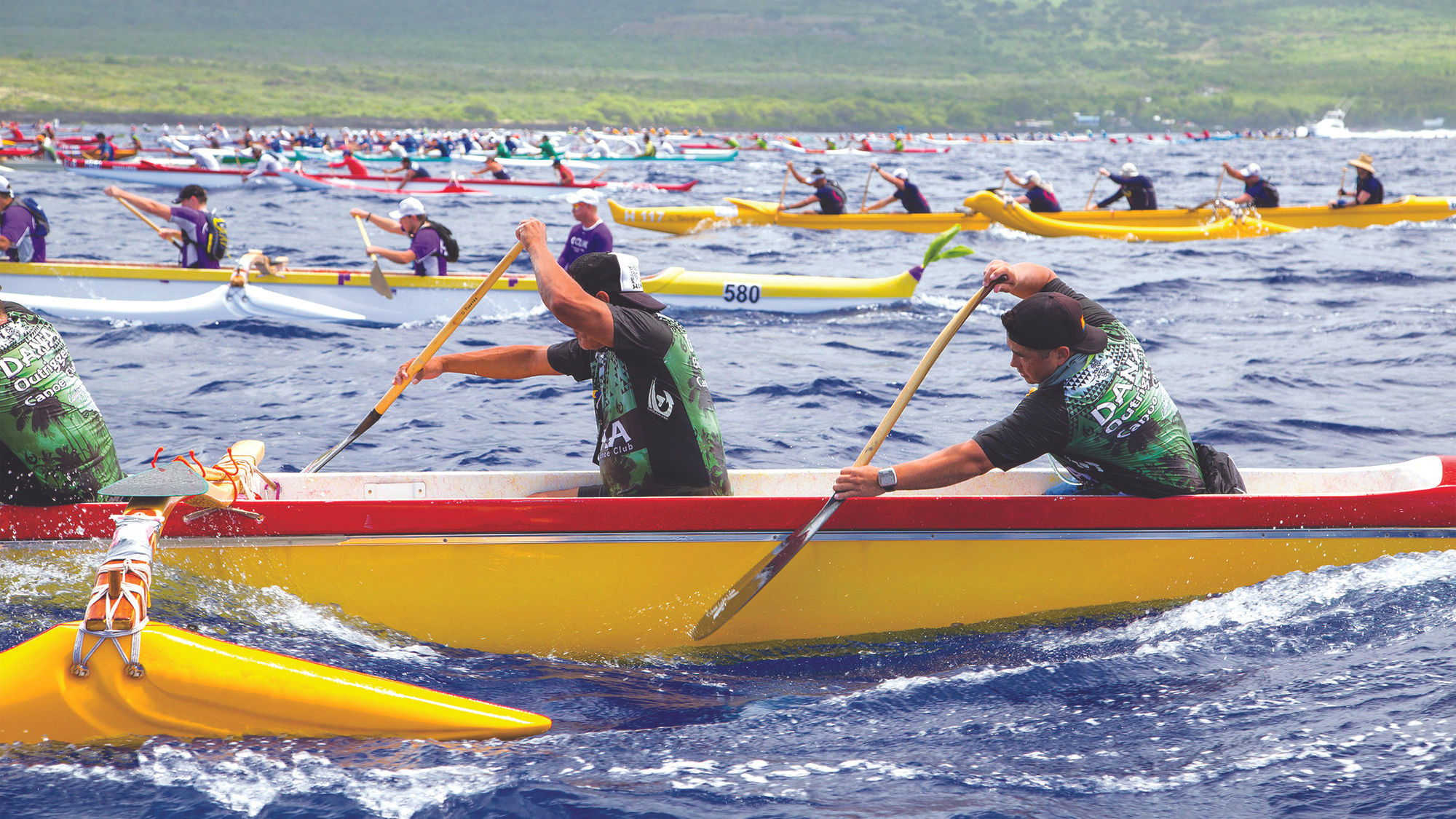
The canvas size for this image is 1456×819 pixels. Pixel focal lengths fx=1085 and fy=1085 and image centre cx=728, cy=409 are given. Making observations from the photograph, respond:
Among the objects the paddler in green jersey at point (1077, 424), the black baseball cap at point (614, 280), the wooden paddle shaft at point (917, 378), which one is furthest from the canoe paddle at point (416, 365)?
the paddler in green jersey at point (1077, 424)

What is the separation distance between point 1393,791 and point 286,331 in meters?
10.9

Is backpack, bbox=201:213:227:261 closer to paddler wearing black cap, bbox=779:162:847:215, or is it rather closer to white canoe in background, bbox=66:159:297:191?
paddler wearing black cap, bbox=779:162:847:215

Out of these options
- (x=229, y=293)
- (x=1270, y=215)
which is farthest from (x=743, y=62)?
(x=229, y=293)

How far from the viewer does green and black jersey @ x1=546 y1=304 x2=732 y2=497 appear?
4.34m

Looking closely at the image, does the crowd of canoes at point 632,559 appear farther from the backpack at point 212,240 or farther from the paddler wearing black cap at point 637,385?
the backpack at point 212,240

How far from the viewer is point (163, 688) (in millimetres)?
3619

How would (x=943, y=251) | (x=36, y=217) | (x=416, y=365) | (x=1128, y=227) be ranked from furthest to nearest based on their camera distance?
(x=1128, y=227), (x=36, y=217), (x=943, y=251), (x=416, y=365)

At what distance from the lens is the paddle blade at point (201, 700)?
358 cm

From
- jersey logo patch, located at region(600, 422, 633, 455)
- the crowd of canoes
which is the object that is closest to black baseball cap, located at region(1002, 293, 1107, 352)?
the crowd of canoes

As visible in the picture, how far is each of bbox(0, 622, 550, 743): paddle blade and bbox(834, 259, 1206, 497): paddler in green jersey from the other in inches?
67.4

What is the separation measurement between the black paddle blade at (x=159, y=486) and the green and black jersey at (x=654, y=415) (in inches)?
61.4

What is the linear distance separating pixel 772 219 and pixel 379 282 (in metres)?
10.4

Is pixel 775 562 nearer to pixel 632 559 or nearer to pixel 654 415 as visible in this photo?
pixel 632 559

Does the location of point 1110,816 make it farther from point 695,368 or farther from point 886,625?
point 695,368
